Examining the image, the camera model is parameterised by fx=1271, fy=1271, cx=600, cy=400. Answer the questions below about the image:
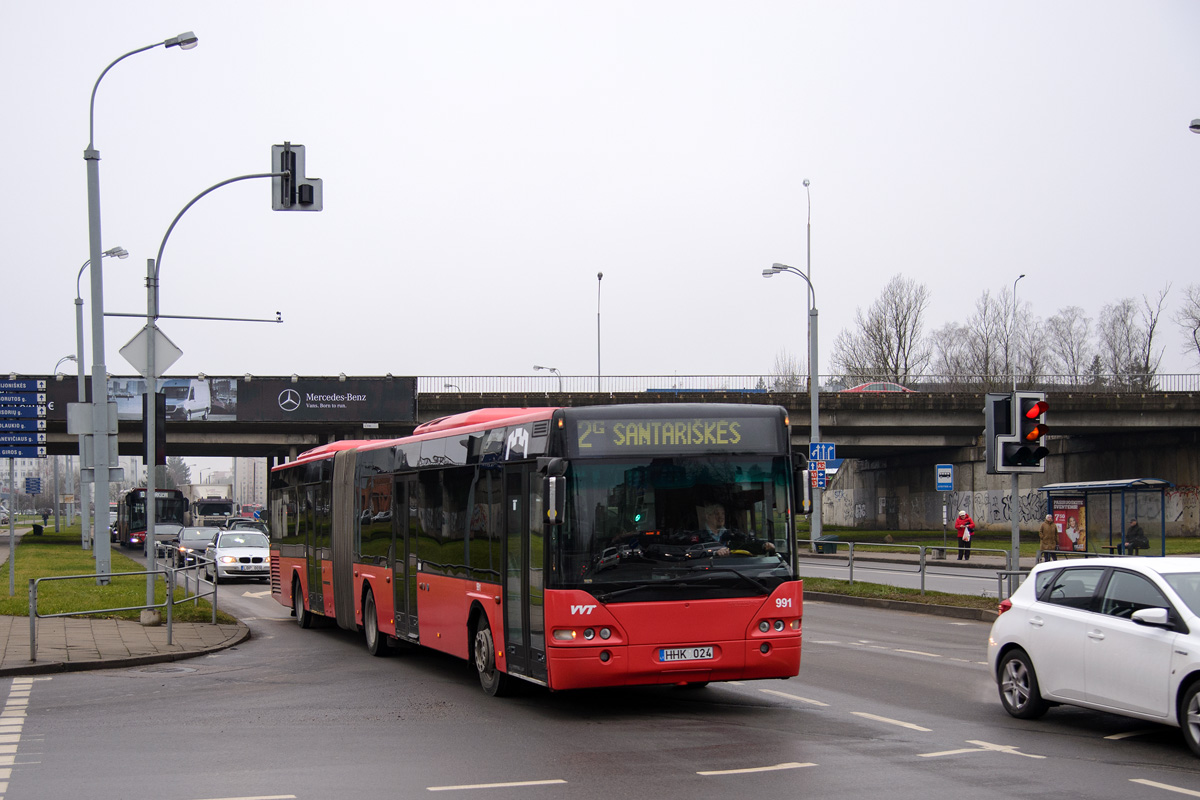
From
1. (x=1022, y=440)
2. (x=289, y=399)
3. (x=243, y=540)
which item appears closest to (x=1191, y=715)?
(x=1022, y=440)

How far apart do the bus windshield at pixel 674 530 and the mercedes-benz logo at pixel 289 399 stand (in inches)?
1915

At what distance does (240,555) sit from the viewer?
110 ft

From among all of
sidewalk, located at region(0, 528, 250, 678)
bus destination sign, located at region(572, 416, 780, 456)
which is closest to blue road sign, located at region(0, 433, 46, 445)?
sidewalk, located at region(0, 528, 250, 678)

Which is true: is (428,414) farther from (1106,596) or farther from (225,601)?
(1106,596)

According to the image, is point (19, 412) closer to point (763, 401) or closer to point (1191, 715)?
point (1191, 715)

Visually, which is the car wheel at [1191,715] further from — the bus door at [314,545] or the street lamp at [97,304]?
the street lamp at [97,304]

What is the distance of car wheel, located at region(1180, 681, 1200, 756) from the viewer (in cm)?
856

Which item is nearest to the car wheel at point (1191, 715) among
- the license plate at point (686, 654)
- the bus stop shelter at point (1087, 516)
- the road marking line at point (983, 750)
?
the road marking line at point (983, 750)

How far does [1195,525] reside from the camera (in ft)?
170

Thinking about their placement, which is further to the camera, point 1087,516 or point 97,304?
point 1087,516

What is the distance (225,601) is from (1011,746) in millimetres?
21278

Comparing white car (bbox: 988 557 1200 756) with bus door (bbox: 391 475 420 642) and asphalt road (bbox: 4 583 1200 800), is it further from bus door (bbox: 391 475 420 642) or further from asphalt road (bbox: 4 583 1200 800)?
bus door (bbox: 391 475 420 642)

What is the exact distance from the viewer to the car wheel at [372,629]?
52.7ft

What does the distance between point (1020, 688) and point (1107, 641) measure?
1.22m
